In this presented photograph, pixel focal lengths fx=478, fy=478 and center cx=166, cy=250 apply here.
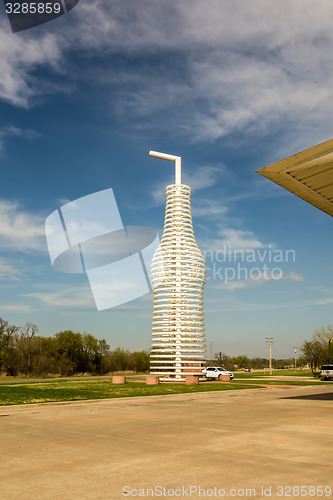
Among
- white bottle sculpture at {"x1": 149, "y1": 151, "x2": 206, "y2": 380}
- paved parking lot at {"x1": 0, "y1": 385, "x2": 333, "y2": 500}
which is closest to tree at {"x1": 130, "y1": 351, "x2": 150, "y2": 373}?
white bottle sculpture at {"x1": 149, "y1": 151, "x2": 206, "y2": 380}

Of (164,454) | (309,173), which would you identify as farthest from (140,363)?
(164,454)

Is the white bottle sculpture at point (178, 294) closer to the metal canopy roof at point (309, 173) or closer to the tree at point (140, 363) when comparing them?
the metal canopy roof at point (309, 173)

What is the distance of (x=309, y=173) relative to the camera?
19.5 m

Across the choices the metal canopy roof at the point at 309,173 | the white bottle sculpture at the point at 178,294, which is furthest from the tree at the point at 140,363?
the metal canopy roof at the point at 309,173

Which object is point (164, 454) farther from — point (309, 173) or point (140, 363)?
point (140, 363)

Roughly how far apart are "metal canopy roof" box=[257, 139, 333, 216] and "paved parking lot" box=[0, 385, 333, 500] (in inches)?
363

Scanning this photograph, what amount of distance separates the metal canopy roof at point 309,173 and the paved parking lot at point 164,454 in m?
9.23

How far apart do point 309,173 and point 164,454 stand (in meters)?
13.6

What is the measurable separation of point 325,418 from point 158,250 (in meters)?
28.0

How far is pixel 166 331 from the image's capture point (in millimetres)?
42594

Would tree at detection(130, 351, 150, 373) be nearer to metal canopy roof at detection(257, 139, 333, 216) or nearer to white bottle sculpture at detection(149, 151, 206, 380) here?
white bottle sculpture at detection(149, 151, 206, 380)

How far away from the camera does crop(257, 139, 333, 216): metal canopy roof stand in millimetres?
17750

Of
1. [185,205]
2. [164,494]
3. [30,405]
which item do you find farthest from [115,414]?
[185,205]

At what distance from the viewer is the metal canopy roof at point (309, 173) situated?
17750 mm
